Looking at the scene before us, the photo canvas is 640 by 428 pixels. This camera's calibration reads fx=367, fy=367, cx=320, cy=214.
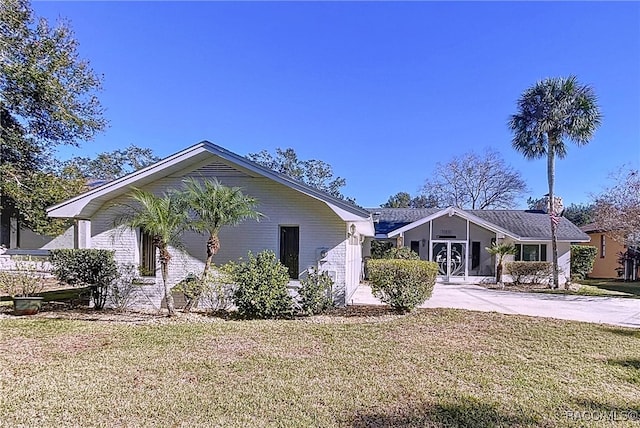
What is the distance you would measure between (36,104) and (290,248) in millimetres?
17543

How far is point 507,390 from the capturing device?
516 centimetres

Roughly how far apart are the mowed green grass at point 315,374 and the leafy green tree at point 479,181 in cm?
3437

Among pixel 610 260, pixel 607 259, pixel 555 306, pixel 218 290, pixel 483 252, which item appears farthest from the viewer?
pixel 607 259

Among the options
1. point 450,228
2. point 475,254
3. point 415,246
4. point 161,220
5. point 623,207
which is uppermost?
point 623,207

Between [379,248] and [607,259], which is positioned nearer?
[379,248]

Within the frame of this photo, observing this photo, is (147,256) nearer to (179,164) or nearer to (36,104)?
(179,164)

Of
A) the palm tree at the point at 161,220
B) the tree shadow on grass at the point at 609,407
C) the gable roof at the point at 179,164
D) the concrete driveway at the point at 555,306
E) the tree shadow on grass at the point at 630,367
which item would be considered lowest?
the concrete driveway at the point at 555,306

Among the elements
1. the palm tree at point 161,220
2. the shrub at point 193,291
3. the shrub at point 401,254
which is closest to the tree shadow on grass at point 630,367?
the shrub at point 193,291

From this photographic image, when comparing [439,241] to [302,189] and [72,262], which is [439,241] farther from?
[72,262]

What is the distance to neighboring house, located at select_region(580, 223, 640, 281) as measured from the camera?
25.7 metres

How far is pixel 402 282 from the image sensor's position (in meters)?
10.2

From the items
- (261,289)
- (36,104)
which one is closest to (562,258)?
(261,289)

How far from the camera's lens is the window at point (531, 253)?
22766 mm

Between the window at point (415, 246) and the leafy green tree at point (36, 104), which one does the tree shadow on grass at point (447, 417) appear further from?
the leafy green tree at point (36, 104)
